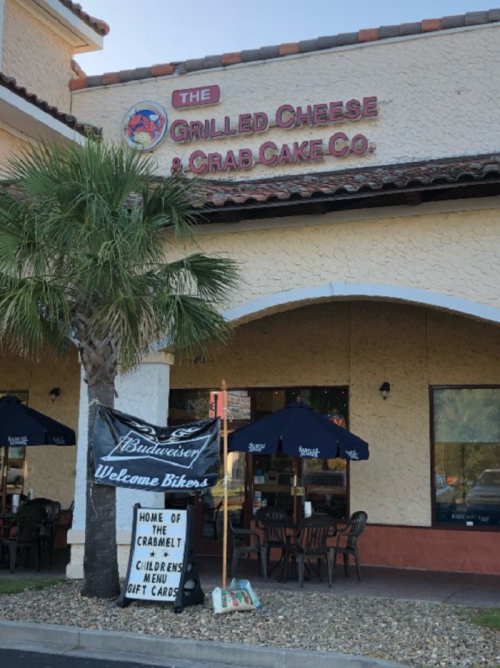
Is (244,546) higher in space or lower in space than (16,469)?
lower

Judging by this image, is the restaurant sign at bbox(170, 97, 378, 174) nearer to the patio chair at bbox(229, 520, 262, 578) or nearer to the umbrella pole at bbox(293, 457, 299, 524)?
the umbrella pole at bbox(293, 457, 299, 524)

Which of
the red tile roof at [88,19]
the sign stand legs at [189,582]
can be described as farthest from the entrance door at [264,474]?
the red tile roof at [88,19]

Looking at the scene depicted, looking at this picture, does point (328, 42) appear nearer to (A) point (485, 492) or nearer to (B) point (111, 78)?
(B) point (111, 78)

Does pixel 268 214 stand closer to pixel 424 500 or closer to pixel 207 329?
pixel 207 329

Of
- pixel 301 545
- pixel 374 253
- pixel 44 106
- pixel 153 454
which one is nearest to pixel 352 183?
pixel 374 253

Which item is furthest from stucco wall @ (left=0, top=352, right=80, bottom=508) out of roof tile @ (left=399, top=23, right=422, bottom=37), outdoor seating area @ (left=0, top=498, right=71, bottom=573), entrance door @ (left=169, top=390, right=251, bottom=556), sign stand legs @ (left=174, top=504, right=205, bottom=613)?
roof tile @ (left=399, top=23, right=422, bottom=37)

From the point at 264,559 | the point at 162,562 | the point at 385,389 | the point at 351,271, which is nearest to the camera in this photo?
the point at 162,562

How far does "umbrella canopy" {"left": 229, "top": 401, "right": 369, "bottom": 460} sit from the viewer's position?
35.6 feet

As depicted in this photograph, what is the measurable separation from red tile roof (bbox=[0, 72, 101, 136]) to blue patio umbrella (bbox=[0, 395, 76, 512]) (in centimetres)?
474

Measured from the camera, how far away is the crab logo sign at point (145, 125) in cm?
1566

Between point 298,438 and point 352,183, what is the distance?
3611mm

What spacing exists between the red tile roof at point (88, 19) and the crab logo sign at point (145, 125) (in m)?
2.69

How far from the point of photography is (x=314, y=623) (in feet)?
27.5

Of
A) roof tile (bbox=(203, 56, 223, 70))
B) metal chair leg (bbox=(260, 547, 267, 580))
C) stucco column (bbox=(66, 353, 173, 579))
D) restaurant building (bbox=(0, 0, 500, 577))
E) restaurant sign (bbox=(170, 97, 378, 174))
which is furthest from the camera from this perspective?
roof tile (bbox=(203, 56, 223, 70))
